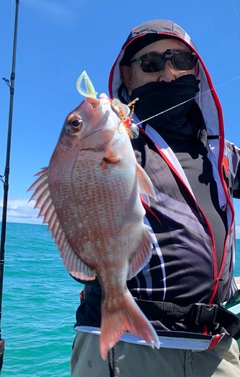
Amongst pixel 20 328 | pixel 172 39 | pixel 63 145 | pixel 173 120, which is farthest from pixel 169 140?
pixel 20 328

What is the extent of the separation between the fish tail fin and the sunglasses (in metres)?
1.53

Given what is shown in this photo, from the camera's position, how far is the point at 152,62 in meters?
2.28

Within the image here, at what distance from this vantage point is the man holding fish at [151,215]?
4.65ft

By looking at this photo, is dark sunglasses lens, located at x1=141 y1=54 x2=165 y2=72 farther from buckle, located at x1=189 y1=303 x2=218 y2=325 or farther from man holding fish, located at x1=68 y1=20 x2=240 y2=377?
buckle, located at x1=189 y1=303 x2=218 y2=325

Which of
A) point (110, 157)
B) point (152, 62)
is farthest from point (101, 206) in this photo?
point (152, 62)

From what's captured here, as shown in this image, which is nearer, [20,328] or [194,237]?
[194,237]

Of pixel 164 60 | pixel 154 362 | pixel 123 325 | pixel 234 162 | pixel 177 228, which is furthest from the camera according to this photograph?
pixel 234 162

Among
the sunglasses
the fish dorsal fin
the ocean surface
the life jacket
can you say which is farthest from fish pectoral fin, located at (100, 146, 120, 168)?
the ocean surface

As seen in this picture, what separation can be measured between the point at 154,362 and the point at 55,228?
86cm

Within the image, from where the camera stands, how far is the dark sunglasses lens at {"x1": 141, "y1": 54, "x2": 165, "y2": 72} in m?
2.26

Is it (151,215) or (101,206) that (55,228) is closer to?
(101,206)

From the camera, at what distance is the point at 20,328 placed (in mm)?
8875

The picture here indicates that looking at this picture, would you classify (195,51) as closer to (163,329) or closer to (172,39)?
(172,39)

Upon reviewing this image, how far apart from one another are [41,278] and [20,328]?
8519mm
